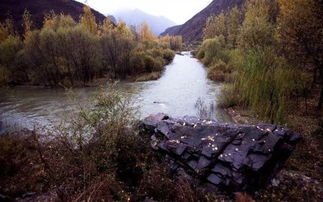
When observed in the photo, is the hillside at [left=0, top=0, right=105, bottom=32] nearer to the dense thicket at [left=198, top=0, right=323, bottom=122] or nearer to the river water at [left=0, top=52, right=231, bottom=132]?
the river water at [left=0, top=52, right=231, bottom=132]

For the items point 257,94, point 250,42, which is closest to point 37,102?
point 257,94

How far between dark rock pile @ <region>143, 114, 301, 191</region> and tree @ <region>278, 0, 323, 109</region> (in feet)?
22.0

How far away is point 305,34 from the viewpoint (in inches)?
502

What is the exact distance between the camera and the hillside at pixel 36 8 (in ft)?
214

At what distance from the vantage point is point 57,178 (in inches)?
276

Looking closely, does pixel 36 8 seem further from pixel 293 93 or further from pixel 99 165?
pixel 99 165

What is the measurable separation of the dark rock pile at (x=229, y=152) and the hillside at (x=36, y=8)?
63165 mm

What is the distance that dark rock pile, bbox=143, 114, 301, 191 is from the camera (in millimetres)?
7230

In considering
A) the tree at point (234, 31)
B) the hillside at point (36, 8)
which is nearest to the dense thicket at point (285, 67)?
the tree at point (234, 31)

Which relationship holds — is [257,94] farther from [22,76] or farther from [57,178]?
[22,76]

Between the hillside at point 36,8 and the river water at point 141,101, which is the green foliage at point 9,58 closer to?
the river water at point 141,101

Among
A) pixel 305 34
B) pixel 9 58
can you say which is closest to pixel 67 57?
pixel 9 58

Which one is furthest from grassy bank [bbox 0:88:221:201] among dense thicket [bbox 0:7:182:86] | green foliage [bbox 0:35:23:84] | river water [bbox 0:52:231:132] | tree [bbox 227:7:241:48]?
tree [bbox 227:7:241:48]

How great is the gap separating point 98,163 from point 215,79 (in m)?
22.1
